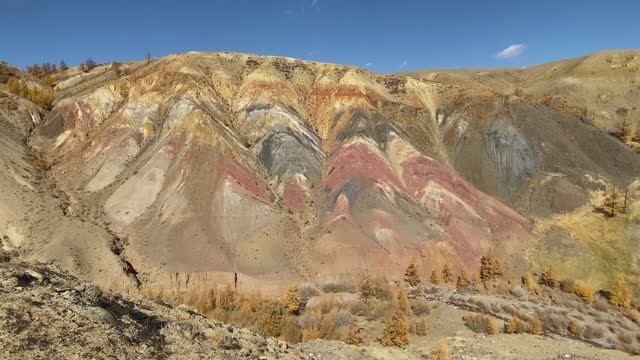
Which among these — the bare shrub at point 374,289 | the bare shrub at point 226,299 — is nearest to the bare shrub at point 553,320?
the bare shrub at point 374,289

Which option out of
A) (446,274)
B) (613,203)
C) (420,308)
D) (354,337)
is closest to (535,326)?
(420,308)

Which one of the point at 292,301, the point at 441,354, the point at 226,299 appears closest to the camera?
the point at 441,354

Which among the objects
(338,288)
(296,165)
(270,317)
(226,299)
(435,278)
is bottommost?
(338,288)

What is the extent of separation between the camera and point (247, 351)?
15.0m

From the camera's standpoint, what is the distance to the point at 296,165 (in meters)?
47.3

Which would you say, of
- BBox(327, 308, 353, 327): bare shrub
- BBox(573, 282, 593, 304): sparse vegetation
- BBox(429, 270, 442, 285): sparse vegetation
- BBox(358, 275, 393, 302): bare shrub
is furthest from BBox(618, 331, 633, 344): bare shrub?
BBox(327, 308, 353, 327): bare shrub

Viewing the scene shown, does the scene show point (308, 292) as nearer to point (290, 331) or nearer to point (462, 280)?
point (290, 331)

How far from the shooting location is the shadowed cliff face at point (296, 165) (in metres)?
38.2

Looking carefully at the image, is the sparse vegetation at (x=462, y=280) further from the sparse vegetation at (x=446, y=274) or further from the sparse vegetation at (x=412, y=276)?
the sparse vegetation at (x=412, y=276)

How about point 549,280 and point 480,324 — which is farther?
point 549,280

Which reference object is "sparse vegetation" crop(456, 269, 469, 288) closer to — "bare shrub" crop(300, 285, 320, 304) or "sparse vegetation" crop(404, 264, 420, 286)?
"sparse vegetation" crop(404, 264, 420, 286)

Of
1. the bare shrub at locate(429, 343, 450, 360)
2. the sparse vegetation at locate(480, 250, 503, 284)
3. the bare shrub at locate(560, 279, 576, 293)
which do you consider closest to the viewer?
the bare shrub at locate(429, 343, 450, 360)

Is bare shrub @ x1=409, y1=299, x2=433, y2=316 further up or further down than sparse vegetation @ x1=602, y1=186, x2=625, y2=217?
further down

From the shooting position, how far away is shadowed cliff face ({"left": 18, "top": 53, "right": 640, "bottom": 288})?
38250 mm
